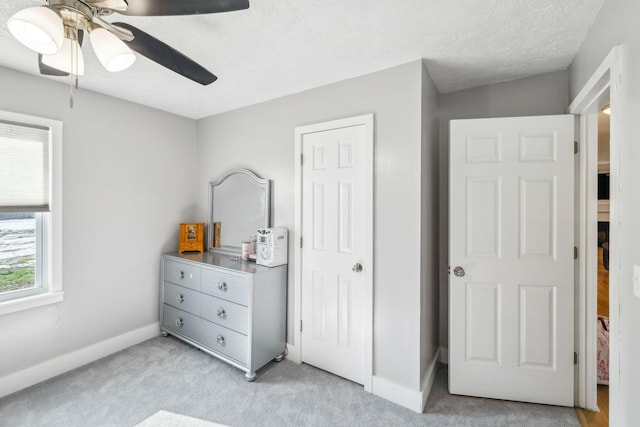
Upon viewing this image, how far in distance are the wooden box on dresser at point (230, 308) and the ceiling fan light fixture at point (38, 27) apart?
1.72 meters

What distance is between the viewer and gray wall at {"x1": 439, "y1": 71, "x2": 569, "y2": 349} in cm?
220

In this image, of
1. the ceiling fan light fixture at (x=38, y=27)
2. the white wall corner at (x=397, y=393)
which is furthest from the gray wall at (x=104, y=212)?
the white wall corner at (x=397, y=393)

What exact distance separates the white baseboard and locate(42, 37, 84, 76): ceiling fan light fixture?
2.30 m

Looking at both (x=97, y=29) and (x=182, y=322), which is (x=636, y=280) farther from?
(x=182, y=322)

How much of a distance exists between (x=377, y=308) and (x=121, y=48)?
2.10 m

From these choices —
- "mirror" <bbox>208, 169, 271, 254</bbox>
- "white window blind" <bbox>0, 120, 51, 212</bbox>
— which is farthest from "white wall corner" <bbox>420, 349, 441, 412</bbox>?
"white window blind" <bbox>0, 120, 51, 212</bbox>

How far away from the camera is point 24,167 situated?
2.24m

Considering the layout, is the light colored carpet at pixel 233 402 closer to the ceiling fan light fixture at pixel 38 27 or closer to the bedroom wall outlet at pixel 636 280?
the bedroom wall outlet at pixel 636 280

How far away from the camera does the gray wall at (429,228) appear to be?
2062mm

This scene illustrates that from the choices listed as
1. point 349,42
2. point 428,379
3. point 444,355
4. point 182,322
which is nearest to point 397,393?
point 428,379

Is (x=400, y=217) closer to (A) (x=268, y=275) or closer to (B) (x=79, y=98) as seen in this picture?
(A) (x=268, y=275)

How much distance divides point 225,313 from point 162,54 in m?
1.92

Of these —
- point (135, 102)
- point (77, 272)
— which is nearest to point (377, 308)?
point (77, 272)

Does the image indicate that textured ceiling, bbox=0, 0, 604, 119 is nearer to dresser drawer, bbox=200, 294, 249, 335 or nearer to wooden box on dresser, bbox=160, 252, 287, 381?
wooden box on dresser, bbox=160, 252, 287, 381
